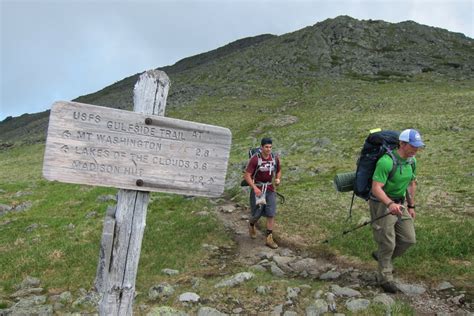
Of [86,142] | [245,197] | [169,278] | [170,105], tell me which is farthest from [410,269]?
[170,105]

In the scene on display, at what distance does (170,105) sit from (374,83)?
30930 mm

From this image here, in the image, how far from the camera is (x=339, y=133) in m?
32.1

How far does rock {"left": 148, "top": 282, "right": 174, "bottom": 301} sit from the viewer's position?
8.99 meters

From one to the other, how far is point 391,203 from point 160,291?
5.12m

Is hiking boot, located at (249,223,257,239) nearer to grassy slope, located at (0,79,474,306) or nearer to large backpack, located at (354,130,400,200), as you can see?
grassy slope, located at (0,79,474,306)

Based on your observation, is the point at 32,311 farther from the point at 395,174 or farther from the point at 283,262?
the point at 395,174

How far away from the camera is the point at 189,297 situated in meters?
8.67

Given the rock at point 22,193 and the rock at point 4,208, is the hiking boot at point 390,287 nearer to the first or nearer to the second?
the rock at point 4,208

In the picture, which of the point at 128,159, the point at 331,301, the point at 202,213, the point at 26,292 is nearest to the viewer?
the point at 128,159

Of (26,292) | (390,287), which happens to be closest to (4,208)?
(26,292)

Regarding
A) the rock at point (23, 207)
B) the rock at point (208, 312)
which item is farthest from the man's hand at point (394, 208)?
the rock at point (23, 207)

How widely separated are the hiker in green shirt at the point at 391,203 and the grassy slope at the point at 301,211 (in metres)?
1.16

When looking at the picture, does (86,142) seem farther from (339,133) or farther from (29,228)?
(339,133)

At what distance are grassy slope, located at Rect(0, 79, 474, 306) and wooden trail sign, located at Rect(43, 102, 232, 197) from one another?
216 inches
